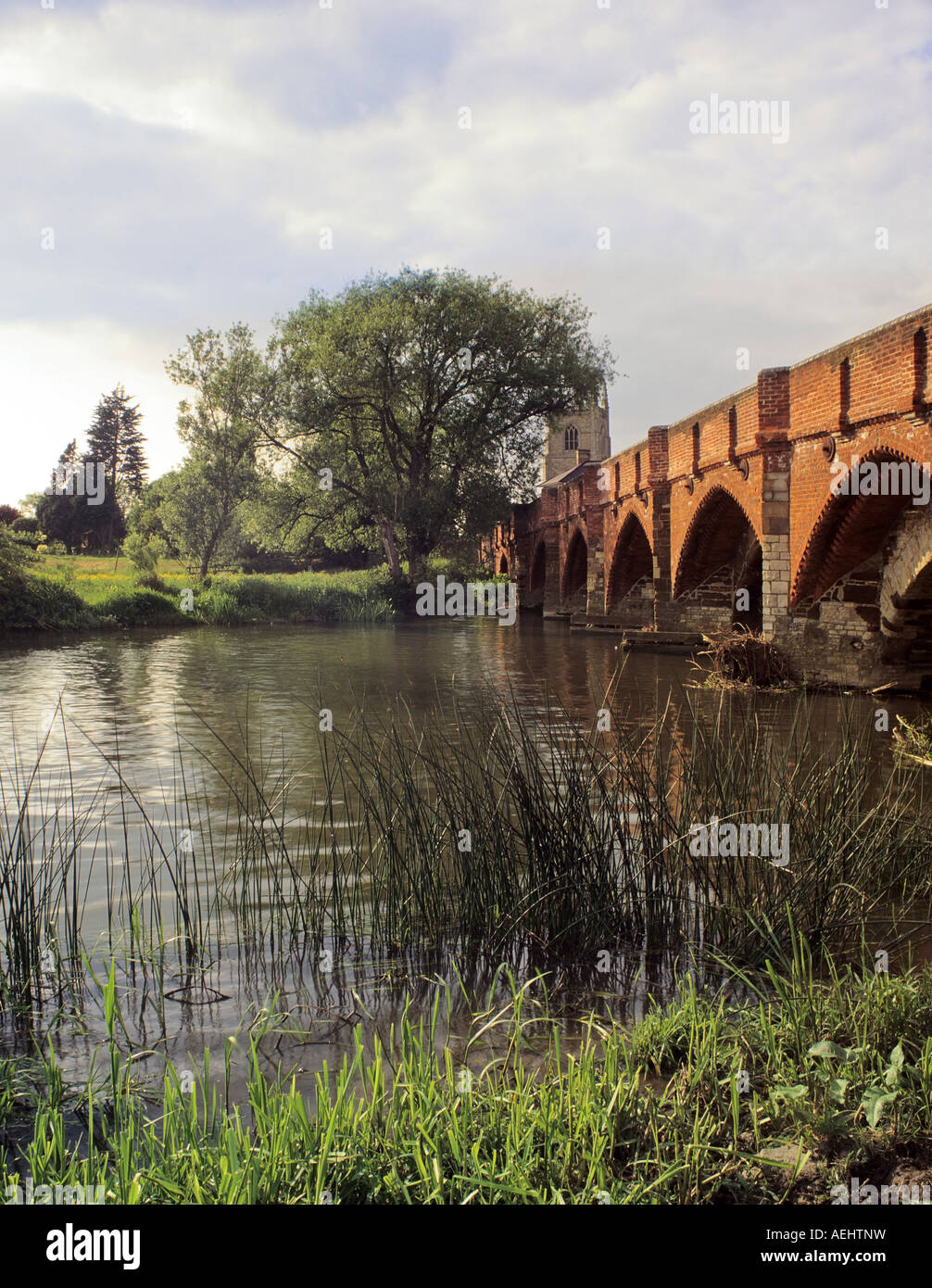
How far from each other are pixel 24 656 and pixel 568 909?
59.4 feet

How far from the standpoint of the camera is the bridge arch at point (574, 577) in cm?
3528

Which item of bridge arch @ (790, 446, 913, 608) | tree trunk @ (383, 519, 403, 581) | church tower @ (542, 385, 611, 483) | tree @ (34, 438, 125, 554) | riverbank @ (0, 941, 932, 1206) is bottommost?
riverbank @ (0, 941, 932, 1206)

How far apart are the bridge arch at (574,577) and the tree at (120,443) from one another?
4205 cm

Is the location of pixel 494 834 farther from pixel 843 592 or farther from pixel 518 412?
pixel 518 412

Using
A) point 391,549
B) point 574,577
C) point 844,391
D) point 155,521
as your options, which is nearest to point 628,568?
point 574,577

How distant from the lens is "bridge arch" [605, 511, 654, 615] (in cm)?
2573

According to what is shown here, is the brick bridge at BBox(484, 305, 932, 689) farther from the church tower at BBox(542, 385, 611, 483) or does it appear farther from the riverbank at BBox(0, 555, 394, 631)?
the church tower at BBox(542, 385, 611, 483)

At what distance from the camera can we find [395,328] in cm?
3378

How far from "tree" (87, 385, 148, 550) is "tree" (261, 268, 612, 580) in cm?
3481

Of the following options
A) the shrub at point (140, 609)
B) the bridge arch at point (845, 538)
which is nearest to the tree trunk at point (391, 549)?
the shrub at point (140, 609)

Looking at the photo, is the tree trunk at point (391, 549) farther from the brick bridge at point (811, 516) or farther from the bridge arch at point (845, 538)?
the bridge arch at point (845, 538)

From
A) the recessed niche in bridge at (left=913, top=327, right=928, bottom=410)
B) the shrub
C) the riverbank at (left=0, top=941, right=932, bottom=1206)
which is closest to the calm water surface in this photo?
the riverbank at (left=0, top=941, right=932, bottom=1206)

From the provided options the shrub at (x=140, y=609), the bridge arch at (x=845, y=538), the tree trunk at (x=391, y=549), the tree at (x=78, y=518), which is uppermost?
the tree at (x=78, y=518)
